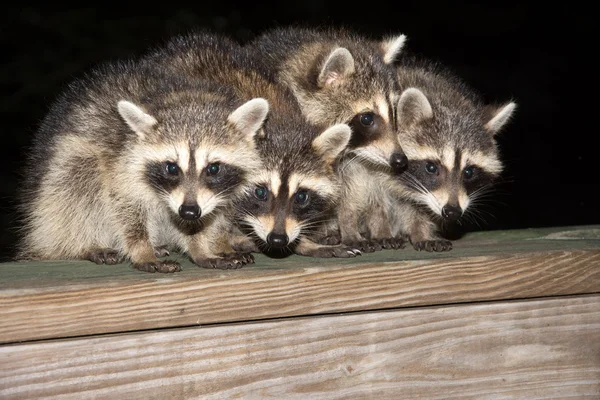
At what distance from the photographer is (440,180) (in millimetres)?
3787

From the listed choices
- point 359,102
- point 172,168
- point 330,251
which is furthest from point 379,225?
point 172,168

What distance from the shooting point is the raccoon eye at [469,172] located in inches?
152

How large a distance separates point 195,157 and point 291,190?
41 cm

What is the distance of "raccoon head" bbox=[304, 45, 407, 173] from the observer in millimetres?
3686

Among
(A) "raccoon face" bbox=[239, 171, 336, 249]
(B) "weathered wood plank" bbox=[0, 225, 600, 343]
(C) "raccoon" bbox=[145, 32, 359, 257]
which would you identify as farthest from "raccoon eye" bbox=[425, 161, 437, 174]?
(B) "weathered wood plank" bbox=[0, 225, 600, 343]

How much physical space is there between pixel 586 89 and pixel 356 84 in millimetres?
3750

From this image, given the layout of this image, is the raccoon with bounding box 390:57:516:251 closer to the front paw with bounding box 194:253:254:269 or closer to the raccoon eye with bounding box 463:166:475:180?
the raccoon eye with bounding box 463:166:475:180

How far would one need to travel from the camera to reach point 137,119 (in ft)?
10.4

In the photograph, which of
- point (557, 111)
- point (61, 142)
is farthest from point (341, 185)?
point (557, 111)

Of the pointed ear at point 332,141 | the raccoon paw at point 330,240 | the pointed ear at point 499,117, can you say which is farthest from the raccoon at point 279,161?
the pointed ear at point 499,117

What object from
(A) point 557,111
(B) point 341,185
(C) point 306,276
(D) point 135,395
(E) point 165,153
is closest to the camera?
(D) point 135,395

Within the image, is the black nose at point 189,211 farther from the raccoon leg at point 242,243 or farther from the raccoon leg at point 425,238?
the raccoon leg at point 425,238

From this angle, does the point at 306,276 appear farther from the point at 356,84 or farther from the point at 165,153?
the point at 356,84

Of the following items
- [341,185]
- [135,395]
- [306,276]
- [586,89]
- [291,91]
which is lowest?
[135,395]
